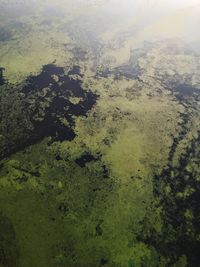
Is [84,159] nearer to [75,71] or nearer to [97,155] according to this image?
[97,155]

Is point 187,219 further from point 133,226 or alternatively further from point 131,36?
point 131,36

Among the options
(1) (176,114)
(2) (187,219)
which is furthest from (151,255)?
(1) (176,114)

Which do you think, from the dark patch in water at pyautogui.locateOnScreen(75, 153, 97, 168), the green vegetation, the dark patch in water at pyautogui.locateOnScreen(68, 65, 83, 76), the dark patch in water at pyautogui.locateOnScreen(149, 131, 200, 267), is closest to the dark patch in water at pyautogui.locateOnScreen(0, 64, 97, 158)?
the green vegetation

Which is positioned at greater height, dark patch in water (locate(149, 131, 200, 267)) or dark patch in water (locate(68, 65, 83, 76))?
dark patch in water (locate(68, 65, 83, 76))

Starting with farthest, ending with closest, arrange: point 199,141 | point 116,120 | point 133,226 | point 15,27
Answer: point 15,27, point 116,120, point 199,141, point 133,226

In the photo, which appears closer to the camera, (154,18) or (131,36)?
(131,36)

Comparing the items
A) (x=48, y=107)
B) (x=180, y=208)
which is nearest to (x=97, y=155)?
(x=180, y=208)

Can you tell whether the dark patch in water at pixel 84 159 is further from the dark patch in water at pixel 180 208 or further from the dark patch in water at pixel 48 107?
the dark patch in water at pixel 180 208

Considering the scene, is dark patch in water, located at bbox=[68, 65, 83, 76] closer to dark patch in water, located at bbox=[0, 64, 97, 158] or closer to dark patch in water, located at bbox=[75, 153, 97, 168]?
dark patch in water, located at bbox=[0, 64, 97, 158]
